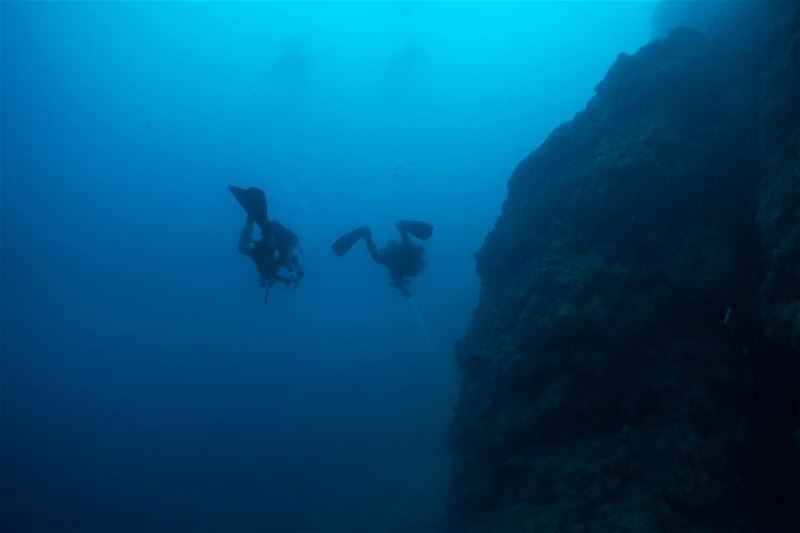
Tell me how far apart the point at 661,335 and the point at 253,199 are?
6.83 m

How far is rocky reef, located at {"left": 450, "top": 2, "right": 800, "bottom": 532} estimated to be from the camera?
628 centimetres

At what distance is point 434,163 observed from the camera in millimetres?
91875

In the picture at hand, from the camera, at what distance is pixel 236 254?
8481 cm

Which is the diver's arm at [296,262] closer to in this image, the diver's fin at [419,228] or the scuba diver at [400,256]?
the scuba diver at [400,256]

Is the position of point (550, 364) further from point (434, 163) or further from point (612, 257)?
point (434, 163)

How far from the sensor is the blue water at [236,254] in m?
33.0

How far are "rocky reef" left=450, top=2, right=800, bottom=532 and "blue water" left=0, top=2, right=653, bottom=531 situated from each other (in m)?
9.98

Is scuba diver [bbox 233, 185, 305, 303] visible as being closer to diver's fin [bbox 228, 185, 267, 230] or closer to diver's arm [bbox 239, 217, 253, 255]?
diver's arm [bbox 239, 217, 253, 255]

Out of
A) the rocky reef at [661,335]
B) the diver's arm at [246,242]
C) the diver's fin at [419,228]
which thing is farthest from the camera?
the diver's fin at [419,228]

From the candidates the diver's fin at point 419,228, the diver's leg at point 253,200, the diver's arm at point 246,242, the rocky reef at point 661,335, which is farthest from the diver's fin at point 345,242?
the rocky reef at point 661,335

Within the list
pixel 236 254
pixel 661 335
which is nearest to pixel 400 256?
pixel 661 335

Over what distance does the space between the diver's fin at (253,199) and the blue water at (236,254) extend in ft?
39.5

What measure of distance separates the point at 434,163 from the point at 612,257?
85580mm

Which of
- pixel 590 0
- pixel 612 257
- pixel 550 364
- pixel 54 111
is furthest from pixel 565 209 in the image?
pixel 54 111
